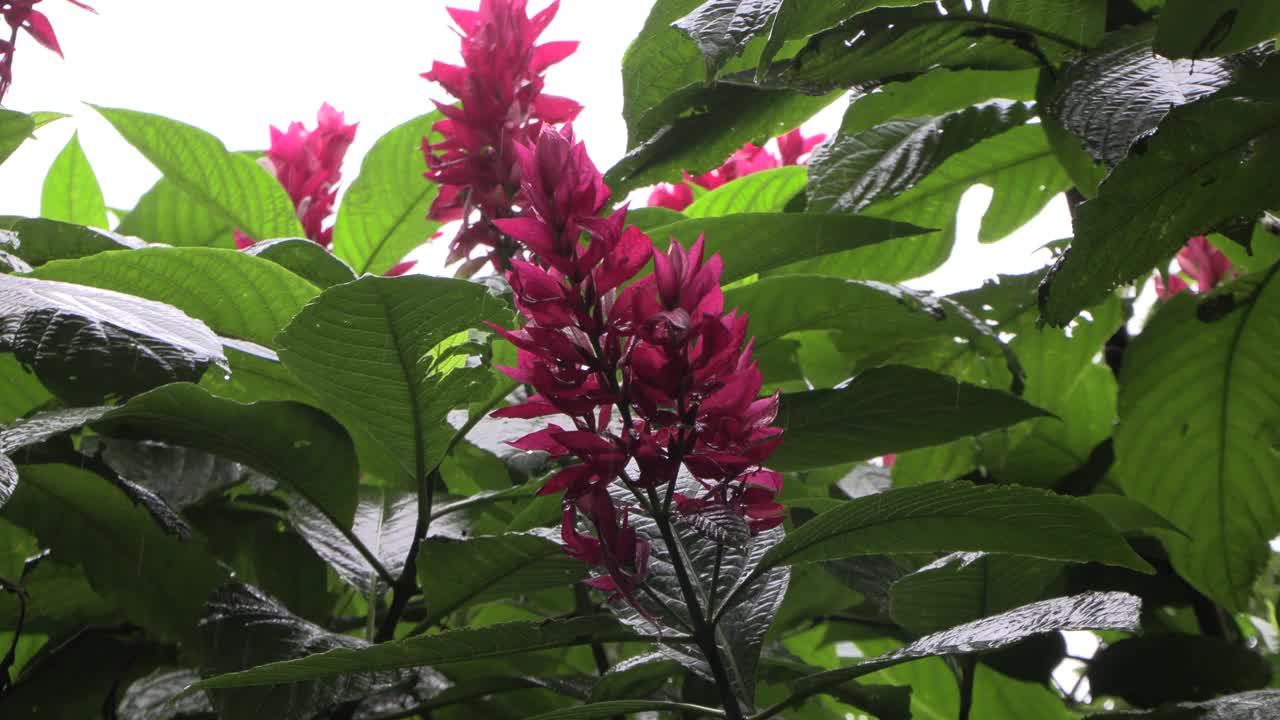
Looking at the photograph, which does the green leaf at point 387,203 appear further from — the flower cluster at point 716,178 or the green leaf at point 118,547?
the green leaf at point 118,547

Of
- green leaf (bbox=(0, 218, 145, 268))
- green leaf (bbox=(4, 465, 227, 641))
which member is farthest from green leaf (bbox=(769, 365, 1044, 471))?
green leaf (bbox=(0, 218, 145, 268))

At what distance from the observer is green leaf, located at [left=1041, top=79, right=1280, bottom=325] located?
2.00 ft

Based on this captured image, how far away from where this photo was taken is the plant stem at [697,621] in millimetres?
517

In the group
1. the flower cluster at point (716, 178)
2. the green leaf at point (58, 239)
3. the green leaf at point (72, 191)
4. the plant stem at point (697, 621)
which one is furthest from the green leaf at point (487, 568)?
the green leaf at point (72, 191)

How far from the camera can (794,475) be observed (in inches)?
38.3

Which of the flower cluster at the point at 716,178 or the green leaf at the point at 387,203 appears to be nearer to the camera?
the green leaf at the point at 387,203

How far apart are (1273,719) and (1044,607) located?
154 mm

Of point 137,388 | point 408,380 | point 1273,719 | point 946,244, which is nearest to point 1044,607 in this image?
point 1273,719

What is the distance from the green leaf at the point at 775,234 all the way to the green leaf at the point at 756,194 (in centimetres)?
27

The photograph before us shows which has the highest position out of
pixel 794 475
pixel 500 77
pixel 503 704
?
pixel 500 77

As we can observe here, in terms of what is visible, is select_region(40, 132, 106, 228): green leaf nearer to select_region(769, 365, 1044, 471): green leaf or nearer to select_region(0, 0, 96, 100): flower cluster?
select_region(0, 0, 96, 100): flower cluster

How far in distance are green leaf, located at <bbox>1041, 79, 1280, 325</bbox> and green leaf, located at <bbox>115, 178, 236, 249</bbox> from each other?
96 centimetres

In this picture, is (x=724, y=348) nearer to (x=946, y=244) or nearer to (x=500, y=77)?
(x=500, y=77)

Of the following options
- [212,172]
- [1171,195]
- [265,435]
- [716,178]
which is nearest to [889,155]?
[1171,195]
